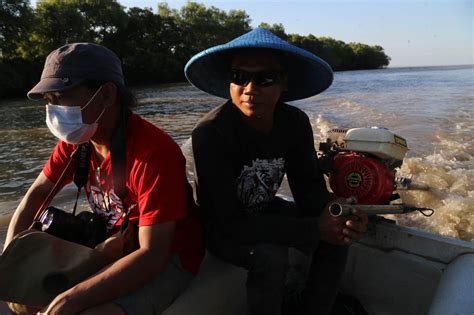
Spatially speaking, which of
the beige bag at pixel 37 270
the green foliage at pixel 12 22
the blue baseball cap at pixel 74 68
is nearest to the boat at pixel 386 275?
the beige bag at pixel 37 270

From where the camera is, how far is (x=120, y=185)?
1.58 meters

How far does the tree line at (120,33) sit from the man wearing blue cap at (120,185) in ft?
67.1

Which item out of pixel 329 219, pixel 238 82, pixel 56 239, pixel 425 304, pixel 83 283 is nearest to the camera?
pixel 83 283

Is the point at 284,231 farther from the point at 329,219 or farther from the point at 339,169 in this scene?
the point at 339,169

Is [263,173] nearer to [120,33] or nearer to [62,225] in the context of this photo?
[62,225]

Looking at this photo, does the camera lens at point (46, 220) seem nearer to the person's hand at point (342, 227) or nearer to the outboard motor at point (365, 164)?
the person's hand at point (342, 227)

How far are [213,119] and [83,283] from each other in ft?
2.59

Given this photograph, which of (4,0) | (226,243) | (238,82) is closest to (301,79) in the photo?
(238,82)

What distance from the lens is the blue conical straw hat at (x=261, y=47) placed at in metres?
1.71

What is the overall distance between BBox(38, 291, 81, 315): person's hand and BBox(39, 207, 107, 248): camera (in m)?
0.31

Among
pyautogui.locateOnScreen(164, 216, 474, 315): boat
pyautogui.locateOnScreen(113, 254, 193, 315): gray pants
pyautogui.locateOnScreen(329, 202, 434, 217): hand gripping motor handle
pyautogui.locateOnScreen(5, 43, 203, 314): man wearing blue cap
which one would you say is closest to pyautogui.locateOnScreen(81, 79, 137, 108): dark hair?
pyautogui.locateOnScreen(5, 43, 203, 314): man wearing blue cap

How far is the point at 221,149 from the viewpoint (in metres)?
1.67

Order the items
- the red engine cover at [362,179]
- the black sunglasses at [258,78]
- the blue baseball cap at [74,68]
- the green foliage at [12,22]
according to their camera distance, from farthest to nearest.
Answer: the green foliage at [12,22], the red engine cover at [362,179], the black sunglasses at [258,78], the blue baseball cap at [74,68]

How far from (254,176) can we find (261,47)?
0.55m
